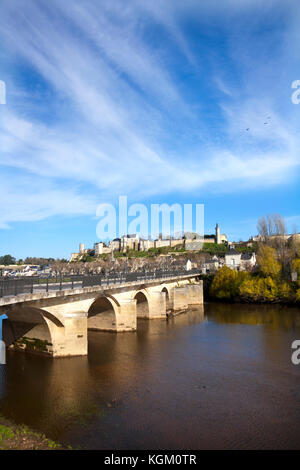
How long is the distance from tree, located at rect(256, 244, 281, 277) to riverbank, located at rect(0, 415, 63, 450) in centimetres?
3486

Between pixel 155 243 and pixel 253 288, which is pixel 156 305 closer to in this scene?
pixel 253 288

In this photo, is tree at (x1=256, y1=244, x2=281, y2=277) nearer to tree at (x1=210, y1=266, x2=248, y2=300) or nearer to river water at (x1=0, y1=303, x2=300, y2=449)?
tree at (x1=210, y1=266, x2=248, y2=300)

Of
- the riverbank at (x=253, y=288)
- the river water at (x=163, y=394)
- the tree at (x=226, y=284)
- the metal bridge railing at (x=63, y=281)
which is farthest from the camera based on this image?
the tree at (x=226, y=284)

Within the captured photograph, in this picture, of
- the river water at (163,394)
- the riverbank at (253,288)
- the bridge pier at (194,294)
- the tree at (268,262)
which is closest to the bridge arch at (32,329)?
the river water at (163,394)

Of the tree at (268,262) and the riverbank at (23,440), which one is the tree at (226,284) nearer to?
the tree at (268,262)

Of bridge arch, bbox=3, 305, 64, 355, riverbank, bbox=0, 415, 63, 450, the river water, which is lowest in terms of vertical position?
the river water

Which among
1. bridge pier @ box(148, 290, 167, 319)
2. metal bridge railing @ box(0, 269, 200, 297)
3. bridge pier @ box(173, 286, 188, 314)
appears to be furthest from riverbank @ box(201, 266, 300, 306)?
bridge pier @ box(148, 290, 167, 319)

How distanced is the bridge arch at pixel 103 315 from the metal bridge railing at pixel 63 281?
79.8 inches

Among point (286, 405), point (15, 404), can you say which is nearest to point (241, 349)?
point (286, 405)

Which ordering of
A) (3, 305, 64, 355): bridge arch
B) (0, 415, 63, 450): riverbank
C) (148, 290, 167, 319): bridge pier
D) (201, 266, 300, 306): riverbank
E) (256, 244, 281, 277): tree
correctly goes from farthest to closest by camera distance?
(256, 244, 281, 277): tree, (201, 266, 300, 306): riverbank, (148, 290, 167, 319): bridge pier, (3, 305, 64, 355): bridge arch, (0, 415, 63, 450): riverbank

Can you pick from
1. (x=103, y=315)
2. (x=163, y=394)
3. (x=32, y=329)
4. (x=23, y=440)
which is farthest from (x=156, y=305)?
(x=23, y=440)

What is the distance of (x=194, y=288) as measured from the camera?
41.2 m

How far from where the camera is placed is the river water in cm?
951

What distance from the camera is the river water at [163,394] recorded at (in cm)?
951
